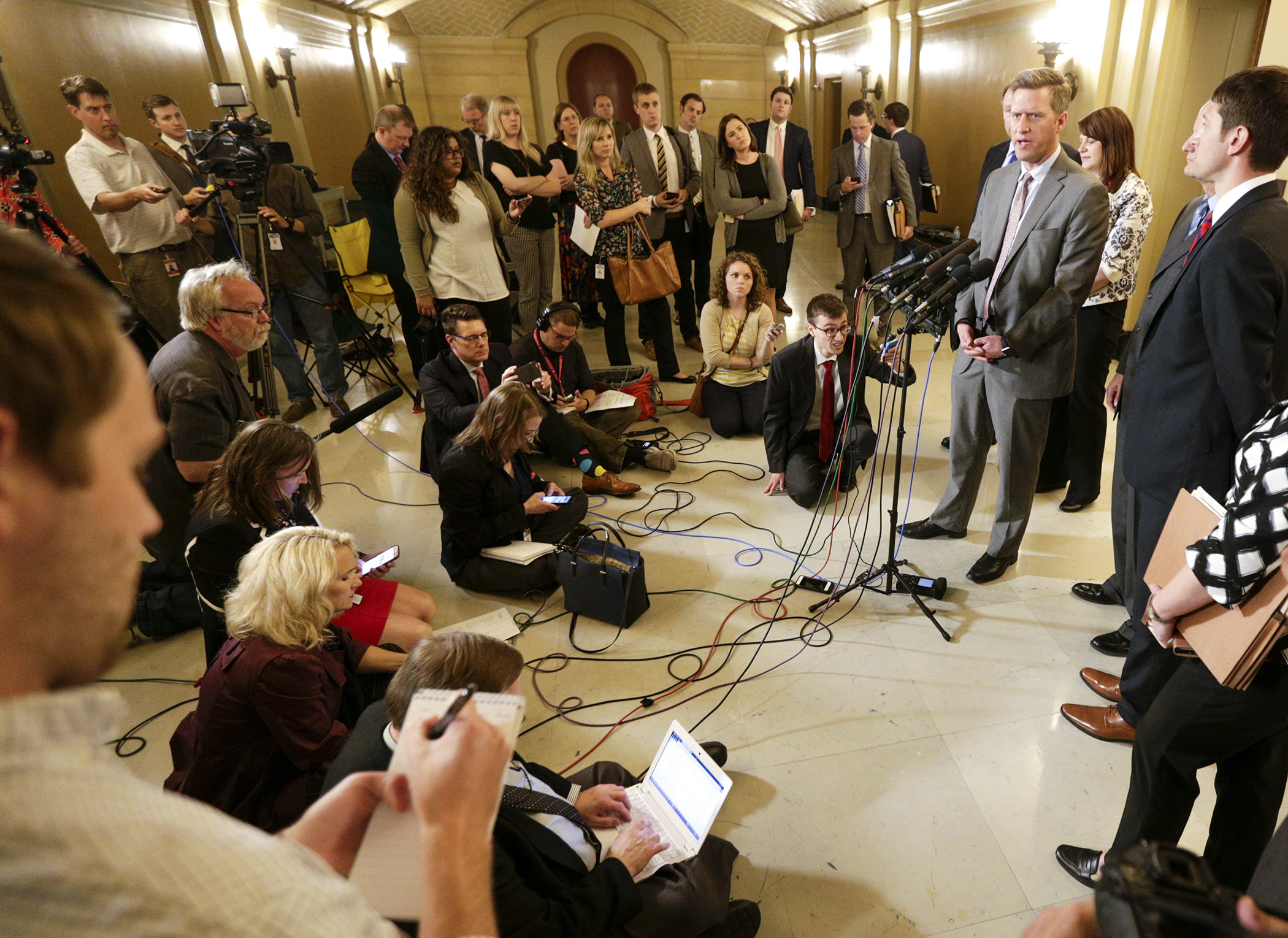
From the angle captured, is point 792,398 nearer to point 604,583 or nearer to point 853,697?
point 604,583

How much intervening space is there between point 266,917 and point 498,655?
1046 mm

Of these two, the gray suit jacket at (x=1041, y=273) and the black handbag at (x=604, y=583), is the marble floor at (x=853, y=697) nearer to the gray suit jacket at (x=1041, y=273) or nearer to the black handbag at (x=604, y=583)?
the black handbag at (x=604, y=583)

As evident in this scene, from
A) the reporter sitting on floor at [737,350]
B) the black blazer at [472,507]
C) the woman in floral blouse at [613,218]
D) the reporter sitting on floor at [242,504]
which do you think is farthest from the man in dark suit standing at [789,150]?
the reporter sitting on floor at [242,504]

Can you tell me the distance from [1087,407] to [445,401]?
3.04 m

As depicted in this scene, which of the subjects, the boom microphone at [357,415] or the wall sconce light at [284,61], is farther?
the wall sconce light at [284,61]

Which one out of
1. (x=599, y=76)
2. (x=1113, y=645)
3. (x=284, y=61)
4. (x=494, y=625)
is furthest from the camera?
(x=599, y=76)

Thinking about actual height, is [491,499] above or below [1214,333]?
below

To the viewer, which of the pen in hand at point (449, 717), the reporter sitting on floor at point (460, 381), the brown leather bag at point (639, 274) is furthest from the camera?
the brown leather bag at point (639, 274)

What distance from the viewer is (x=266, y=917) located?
0.51 metres

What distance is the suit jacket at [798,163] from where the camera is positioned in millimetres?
6160

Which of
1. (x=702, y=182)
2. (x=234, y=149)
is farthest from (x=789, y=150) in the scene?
(x=234, y=149)

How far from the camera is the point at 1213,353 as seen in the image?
6.51 ft

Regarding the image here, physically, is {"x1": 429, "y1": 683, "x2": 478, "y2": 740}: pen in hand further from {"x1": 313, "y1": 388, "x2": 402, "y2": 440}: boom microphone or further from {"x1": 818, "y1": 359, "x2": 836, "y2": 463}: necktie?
{"x1": 818, "y1": 359, "x2": 836, "y2": 463}: necktie

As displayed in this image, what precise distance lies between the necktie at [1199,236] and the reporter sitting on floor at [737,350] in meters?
2.66
